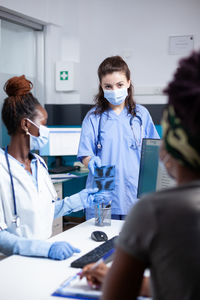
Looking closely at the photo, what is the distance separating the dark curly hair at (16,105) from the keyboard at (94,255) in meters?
0.58

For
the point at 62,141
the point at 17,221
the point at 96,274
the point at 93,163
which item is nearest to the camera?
the point at 96,274

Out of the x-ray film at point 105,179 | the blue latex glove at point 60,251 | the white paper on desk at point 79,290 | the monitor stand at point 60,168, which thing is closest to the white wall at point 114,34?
the monitor stand at point 60,168

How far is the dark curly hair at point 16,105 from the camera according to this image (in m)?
1.66

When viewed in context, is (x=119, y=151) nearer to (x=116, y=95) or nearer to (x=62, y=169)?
(x=116, y=95)

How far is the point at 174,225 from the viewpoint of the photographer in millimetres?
688

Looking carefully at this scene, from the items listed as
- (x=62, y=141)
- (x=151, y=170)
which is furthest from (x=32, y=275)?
(x=62, y=141)

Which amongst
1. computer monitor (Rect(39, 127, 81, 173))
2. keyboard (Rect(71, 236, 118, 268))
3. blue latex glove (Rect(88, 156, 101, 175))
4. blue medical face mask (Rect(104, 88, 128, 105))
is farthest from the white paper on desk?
computer monitor (Rect(39, 127, 81, 173))

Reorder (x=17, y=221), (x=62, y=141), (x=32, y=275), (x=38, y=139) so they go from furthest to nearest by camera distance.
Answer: (x=62, y=141), (x=38, y=139), (x=17, y=221), (x=32, y=275)

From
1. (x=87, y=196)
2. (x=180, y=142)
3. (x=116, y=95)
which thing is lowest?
(x=87, y=196)

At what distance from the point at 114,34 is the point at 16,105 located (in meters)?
3.03

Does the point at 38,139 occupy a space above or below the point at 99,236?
above

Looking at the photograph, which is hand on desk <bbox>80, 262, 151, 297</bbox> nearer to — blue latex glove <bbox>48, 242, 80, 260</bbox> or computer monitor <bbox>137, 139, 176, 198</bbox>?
blue latex glove <bbox>48, 242, 80, 260</bbox>

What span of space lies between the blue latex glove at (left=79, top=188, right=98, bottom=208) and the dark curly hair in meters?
0.45

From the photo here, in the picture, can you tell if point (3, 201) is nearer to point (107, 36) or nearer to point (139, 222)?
point (139, 222)
